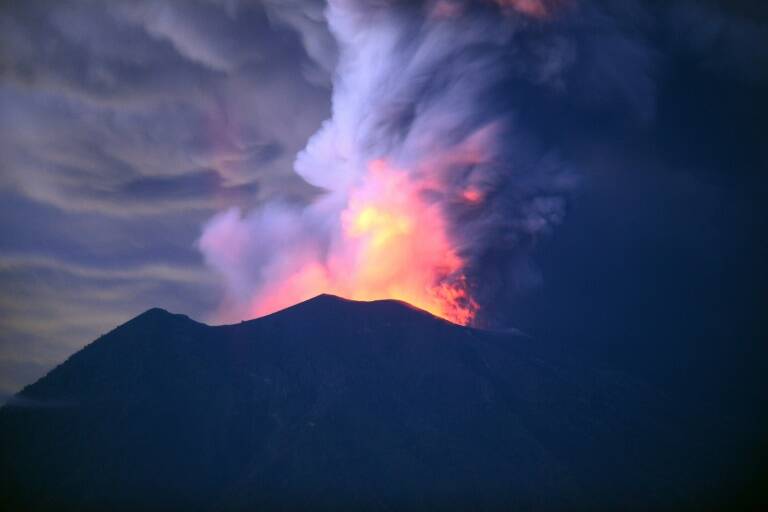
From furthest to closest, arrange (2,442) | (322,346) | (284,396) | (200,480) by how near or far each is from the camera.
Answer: (322,346) → (284,396) → (2,442) → (200,480)

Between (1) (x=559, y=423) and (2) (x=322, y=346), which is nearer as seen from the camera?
(1) (x=559, y=423)

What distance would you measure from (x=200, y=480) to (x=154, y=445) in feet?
31.8

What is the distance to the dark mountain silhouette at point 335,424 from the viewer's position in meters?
104

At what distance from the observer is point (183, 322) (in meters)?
136

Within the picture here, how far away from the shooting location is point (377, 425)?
382 ft

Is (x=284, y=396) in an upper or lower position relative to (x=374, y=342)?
lower

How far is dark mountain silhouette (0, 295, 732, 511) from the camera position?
10356 cm

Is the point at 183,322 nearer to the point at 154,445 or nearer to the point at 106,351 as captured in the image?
the point at 106,351

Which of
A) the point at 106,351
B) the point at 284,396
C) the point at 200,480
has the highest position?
the point at 106,351

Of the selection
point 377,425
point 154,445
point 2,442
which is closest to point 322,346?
point 377,425

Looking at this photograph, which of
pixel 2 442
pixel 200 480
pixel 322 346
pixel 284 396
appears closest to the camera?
pixel 200 480

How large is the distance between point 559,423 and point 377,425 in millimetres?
29160

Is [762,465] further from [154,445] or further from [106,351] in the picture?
[106,351]

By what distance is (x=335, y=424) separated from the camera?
115625mm
